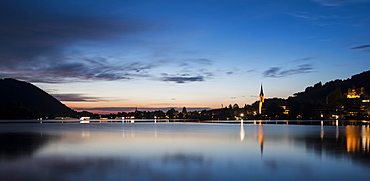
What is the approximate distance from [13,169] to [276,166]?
12.1 m

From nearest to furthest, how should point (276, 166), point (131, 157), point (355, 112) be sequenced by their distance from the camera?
point (276, 166), point (131, 157), point (355, 112)

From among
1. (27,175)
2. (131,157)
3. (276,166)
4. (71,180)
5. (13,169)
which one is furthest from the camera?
(131,157)

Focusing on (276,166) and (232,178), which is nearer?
(232,178)

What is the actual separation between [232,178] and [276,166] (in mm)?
4056

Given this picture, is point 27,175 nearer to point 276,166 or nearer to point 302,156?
point 276,166

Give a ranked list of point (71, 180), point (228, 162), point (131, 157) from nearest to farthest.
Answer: point (71, 180) → point (228, 162) → point (131, 157)

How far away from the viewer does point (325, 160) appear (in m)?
18.5

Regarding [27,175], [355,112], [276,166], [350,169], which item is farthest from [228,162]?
[355,112]

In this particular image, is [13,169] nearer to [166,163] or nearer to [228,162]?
[166,163]

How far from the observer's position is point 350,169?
15500 millimetres

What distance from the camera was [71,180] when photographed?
13.1 metres

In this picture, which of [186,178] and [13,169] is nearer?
[186,178]

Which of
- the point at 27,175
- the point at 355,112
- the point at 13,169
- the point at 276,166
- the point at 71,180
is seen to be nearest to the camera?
the point at 71,180

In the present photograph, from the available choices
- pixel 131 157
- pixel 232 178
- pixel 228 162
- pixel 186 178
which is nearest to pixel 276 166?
pixel 228 162
